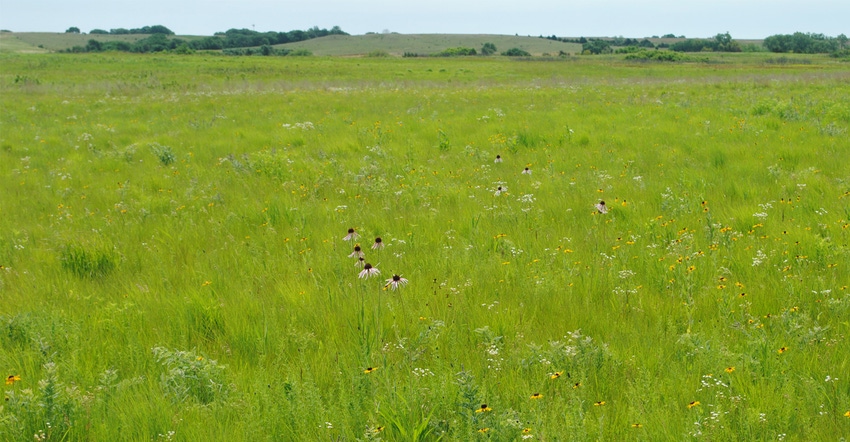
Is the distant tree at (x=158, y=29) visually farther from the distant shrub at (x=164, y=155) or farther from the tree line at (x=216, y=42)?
the distant shrub at (x=164, y=155)

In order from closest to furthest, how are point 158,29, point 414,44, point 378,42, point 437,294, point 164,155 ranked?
point 437,294 < point 164,155 < point 414,44 < point 378,42 < point 158,29

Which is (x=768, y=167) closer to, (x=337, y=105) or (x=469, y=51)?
(x=337, y=105)

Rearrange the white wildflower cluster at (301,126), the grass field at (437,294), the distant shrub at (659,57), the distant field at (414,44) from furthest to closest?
the distant field at (414,44) < the distant shrub at (659,57) < the white wildflower cluster at (301,126) < the grass field at (437,294)

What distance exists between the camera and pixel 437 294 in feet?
14.2

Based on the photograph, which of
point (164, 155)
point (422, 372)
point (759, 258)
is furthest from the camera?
point (164, 155)

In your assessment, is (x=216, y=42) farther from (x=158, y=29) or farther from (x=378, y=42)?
(x=158, y=29)

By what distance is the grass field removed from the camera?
110 inches

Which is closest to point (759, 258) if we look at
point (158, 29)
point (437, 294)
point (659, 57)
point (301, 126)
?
point (437, 294)

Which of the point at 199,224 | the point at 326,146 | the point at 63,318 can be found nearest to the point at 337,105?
the point at 326,146

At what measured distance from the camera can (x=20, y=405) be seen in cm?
276

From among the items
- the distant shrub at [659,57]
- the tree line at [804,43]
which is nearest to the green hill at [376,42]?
the distant shrub at [659,57]

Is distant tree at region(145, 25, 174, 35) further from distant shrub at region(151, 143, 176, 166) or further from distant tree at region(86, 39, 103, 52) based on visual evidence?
distant shrub at region(151, 143, 176, 166)

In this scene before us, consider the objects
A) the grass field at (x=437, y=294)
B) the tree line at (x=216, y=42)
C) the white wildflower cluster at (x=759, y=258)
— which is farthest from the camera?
the tree line at (x=216, y=42)

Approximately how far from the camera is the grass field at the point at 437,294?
279cm
